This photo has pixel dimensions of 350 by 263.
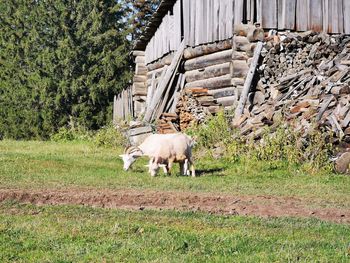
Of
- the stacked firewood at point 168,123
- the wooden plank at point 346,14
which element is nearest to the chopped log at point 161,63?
the stacked firewood at point 168,123

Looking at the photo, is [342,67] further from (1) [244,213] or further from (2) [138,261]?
(2) [138,261]

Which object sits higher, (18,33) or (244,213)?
(18,33)

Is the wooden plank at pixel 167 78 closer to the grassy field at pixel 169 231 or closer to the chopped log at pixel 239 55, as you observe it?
the chopped log at pixel 239 55

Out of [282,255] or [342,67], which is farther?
[342,67]

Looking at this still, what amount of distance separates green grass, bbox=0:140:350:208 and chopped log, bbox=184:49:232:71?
19.5 ft

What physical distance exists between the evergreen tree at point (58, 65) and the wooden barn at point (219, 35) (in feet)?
21.6

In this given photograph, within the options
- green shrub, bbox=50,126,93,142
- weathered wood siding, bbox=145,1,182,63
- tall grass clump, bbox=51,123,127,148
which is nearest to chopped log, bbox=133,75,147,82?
weathered wood siding, bbox=145,1,182,63

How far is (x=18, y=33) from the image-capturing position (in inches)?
1373

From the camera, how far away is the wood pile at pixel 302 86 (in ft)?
51.5

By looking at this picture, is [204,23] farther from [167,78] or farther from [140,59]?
[140,59]

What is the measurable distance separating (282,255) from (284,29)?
603 inches

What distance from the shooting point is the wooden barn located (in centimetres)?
2088

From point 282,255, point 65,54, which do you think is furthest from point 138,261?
point 65,54

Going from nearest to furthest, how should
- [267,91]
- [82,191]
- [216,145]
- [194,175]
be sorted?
[82,191] → [194,175] → [216,145] → [267,91]
